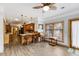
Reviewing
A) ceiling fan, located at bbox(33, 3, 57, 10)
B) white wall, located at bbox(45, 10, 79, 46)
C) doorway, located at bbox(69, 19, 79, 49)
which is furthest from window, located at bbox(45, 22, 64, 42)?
ceiling fan, located at bbox(33, 3, 57, 10)

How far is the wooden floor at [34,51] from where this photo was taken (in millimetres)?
2260

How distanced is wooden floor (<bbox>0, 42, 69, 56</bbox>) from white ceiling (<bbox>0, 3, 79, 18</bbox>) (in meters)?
0.61

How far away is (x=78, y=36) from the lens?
2.24 meters

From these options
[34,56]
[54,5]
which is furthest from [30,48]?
[54,5]

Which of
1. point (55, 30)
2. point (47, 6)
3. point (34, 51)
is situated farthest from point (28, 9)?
point (34, 51)

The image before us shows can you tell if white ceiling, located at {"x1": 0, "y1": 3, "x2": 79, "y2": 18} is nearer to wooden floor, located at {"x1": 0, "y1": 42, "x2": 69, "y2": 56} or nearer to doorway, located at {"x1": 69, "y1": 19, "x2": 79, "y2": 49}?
doorway, located at {"x1": 69, "y1": 19, "x2": 79, "y2": 49}

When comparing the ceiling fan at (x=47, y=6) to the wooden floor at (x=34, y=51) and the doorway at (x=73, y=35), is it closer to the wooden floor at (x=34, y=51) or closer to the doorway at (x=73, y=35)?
the doorway at (x=73, y=35)

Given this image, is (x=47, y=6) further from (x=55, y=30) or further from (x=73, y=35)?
(x=73, y=35)

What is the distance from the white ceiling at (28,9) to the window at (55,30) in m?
0.20

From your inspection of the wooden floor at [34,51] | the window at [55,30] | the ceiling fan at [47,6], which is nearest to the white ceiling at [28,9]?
the ceiling fan at [47,6]

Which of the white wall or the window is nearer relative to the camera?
the white wall

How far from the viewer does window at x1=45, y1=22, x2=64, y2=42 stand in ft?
7.59

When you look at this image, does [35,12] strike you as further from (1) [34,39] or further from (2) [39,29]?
(1) [34,39]

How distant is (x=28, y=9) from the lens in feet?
7.32
